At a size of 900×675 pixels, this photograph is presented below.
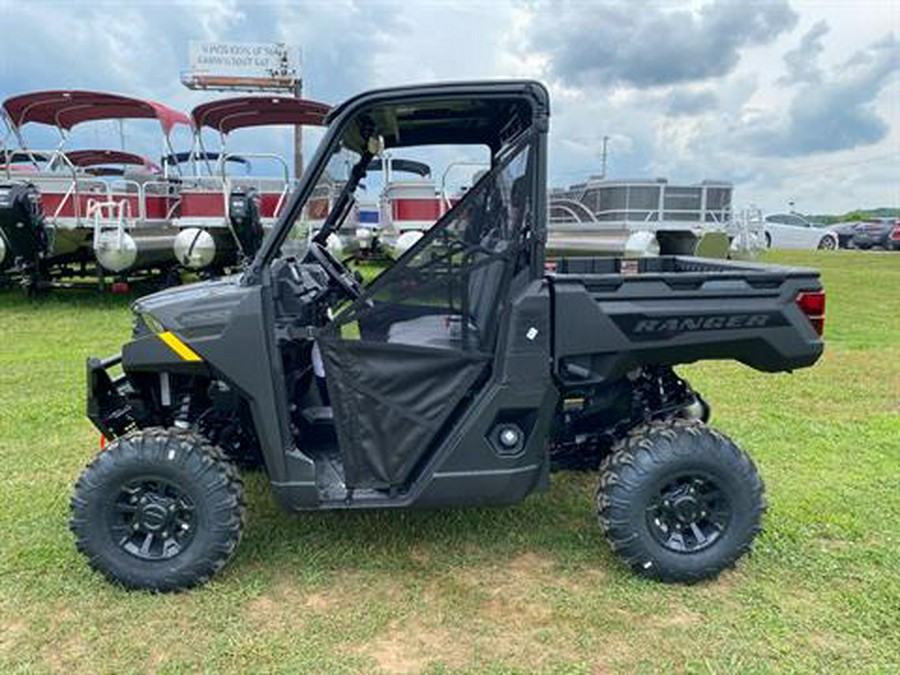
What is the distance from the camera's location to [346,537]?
321 centimetres

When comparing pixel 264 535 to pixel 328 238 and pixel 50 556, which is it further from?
pixel 328 238

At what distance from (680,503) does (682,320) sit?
0.74 m

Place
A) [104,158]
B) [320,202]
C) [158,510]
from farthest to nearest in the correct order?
[104,158], [320,202], [158,510]

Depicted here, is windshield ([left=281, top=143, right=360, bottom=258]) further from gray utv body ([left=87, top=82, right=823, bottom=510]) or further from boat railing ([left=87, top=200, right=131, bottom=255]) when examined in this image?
boat railing ([left=87, top=200, right=131, bottom=255])

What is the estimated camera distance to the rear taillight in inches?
115

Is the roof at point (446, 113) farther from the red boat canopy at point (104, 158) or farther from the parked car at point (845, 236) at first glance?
the parked car at point (845, 236)

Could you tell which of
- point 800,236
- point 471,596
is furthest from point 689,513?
point 800,236

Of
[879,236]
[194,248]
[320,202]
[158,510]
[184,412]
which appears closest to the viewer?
[158,510]

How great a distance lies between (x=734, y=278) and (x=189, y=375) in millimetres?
2261

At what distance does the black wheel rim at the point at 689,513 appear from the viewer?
2865 millimetres

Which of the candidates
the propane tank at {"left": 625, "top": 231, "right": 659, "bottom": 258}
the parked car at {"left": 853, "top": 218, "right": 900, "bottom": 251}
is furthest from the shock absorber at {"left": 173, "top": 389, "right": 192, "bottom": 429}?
the parked car at {"left": 853, "top": 218, "right": 900, "bottom": 251}

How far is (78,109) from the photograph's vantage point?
37.2ft

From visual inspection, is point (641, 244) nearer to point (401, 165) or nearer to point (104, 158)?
point (401, 165)

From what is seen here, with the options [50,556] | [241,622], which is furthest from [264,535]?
[50,556]
